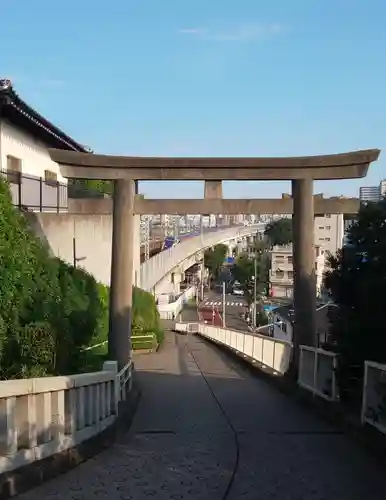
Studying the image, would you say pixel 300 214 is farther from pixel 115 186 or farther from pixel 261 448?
pixel 261 448

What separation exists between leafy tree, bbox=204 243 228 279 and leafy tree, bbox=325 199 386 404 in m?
102

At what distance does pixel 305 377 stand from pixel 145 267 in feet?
82.2

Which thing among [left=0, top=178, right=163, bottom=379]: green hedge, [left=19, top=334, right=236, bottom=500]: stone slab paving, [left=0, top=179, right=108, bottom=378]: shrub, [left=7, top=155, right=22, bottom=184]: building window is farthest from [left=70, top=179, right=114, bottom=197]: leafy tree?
[left=19, top=334, right=236, bottom=500]: stone slab paving

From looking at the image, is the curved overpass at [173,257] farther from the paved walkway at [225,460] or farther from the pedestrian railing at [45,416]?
the pedestrian railing at [45,416]

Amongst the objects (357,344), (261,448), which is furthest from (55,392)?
(357,344)

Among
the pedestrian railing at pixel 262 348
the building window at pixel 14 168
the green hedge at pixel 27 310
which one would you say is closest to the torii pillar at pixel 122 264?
the green hedge at pixel 27 310

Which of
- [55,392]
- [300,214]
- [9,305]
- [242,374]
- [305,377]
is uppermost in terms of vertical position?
[300,214]

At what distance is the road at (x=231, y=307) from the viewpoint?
64963mm

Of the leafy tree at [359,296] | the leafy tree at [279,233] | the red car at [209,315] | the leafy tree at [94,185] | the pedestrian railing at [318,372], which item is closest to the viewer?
the leafy tree at [359,296]

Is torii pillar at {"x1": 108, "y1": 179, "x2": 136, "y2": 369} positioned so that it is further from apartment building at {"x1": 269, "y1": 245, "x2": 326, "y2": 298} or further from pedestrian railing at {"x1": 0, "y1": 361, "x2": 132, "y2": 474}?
apartment building at {"x1": 269, "y1": 245, "x2": 326, "y2": 298}

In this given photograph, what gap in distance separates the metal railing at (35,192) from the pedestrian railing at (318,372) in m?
7.43

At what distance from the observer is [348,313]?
25.7 ft

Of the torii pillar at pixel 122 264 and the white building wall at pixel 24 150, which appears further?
the white building wall at pixel 24 150

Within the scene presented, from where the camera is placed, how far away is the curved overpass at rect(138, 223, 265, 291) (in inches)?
1446
